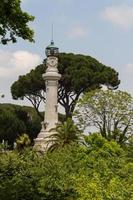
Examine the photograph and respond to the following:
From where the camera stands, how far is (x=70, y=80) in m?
65.4

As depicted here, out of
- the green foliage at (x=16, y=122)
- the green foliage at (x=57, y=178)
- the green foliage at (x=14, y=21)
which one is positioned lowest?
the green foliage at (x=57, y=178)

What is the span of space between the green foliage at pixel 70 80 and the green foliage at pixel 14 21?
156ft

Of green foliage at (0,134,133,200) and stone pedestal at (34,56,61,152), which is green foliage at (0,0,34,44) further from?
stone pedestal at (34,56,61,152)

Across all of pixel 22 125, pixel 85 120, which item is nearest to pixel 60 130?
pixel 85 120

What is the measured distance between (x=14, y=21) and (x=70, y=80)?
49.4 meters

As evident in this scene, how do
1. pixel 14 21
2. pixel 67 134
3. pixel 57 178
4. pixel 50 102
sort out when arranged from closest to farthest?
pixel 14 21
pixel 57 178
pixel 67 134
pixel 50 102

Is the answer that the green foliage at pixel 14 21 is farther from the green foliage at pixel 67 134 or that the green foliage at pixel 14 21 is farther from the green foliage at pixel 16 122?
the green foliage at pixel 16 122

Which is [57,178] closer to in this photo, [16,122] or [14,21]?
[14,21]

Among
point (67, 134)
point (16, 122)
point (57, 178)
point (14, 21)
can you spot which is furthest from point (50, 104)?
point (14, 21)

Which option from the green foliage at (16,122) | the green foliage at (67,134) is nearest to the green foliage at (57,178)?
the green foliage at (67,134)

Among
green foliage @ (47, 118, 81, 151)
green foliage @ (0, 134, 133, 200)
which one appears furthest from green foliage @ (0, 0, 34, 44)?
green foliage @ (47, 118, 81, 151)

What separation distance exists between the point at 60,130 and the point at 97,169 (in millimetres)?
28273

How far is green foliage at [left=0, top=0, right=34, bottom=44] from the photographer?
15609 mm

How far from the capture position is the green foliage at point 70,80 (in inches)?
2559
